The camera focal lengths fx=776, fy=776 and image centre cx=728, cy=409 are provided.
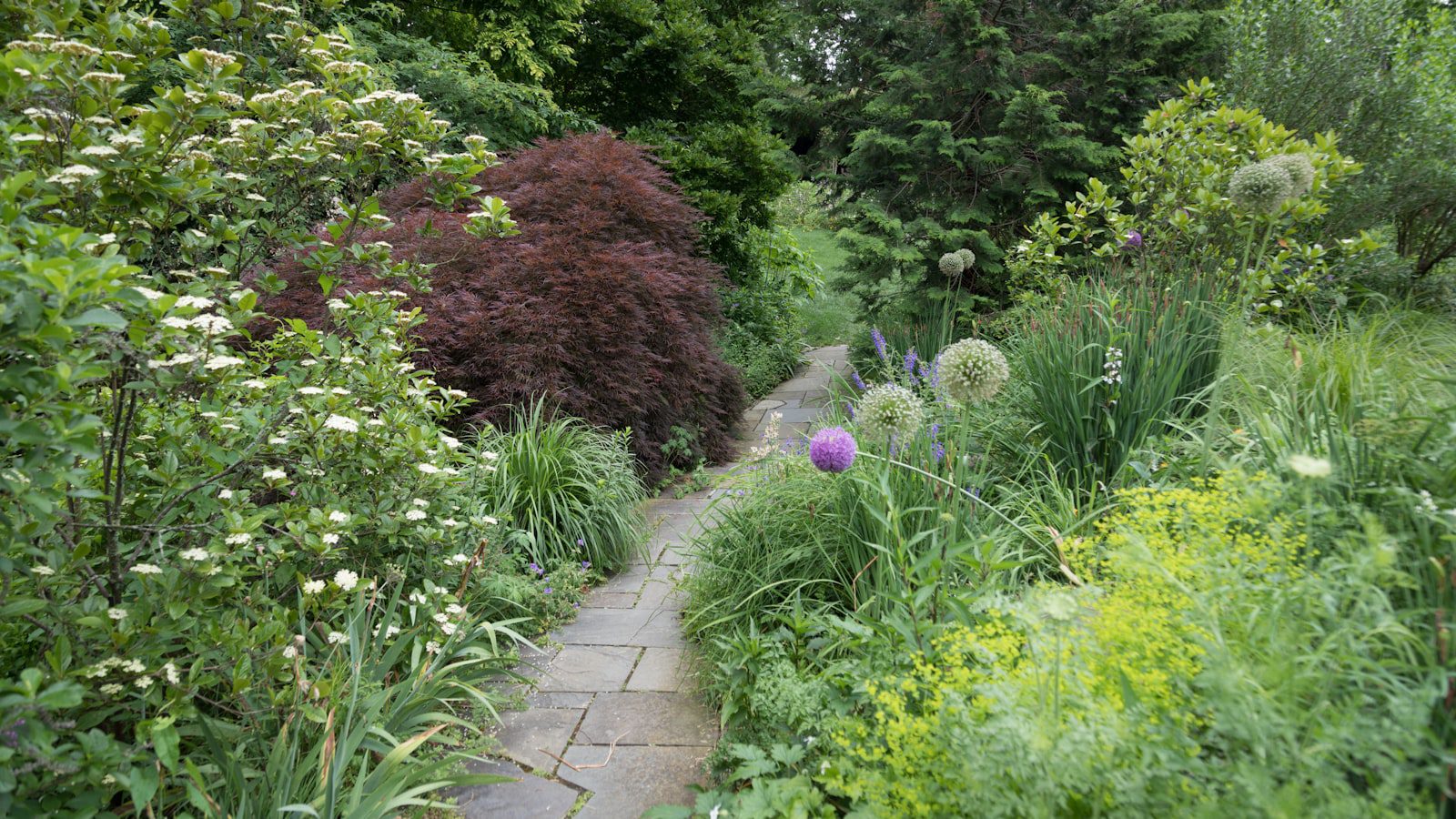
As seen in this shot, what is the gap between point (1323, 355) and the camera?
285 centimetres

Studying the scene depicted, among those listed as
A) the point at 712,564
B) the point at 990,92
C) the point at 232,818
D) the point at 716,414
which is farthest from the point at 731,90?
the point at 232,818

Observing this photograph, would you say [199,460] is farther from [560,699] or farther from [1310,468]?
[1310,468]

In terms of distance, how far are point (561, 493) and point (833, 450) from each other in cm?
174

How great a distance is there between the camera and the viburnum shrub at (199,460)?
148 cm

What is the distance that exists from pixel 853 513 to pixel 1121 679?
1358 millimetres

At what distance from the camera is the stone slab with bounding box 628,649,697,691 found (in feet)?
9.00

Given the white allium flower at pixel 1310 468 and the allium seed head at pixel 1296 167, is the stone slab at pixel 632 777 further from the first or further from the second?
the allium seed head at pixel 1296 167

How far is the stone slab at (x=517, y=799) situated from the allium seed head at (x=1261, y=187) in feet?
9.45

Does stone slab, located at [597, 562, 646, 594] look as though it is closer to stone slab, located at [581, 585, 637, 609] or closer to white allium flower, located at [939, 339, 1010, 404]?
stone slab, located at [581, 585, 637, 609]

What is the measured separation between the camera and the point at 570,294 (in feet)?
14.3

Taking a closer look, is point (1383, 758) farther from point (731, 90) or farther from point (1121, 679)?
point (731, 90)

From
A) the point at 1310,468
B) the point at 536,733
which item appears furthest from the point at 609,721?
the point at 1310,468

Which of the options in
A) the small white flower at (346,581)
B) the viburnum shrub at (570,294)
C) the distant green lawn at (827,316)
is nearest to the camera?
the small white flower at (346,581)

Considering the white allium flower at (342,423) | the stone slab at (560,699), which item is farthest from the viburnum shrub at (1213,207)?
the white allium flower at (342,423)
